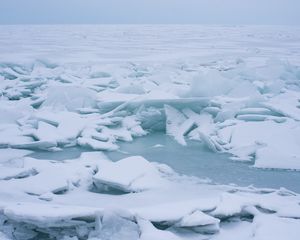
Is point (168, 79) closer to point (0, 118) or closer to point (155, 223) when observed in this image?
point (0, 118)

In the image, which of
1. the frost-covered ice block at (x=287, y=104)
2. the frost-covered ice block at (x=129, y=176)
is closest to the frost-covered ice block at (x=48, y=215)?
the frost-covered ice block at (x=129, y=176)

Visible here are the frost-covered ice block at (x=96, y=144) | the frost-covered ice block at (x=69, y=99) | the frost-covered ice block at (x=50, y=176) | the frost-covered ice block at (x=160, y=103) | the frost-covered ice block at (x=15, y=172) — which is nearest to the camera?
the frost-covered ice block at (x=50, y=176)

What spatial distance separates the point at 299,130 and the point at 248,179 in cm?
136

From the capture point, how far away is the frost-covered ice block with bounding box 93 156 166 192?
122 inches

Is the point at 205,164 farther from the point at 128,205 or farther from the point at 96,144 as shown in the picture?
the point at 128,205

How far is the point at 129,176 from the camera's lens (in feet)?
10.6

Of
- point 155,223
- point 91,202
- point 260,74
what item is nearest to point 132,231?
point 155,223

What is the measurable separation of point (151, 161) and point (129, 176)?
0.85 meters

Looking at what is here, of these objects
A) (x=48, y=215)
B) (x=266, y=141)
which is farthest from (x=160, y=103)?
(x=48, y=215)

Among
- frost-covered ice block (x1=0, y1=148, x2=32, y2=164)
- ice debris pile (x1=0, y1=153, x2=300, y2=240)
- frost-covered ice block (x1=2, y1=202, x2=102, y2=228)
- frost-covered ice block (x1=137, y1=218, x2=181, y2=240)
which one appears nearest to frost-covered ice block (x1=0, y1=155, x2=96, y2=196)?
ice debris pile (x1=0, y1=153, x2=300, y2=240)

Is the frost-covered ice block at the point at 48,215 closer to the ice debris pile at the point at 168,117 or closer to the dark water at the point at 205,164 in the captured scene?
the dark water at the point at 205,164

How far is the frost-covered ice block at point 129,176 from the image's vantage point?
3098mm

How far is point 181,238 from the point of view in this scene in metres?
2.32

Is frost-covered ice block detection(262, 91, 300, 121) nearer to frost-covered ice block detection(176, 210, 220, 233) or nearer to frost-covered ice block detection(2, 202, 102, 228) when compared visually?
frost-covered ice block detection(176, 210, 220, 233)
